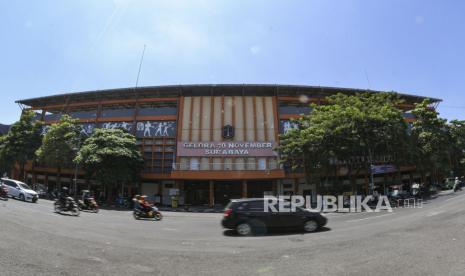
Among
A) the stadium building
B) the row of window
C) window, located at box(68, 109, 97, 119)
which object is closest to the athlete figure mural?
the stadium building

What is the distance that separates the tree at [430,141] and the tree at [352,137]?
608 centimetres

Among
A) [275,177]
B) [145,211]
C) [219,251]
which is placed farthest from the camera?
[275,177]

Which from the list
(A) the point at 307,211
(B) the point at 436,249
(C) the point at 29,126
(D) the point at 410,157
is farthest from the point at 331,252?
(C) the point at 29,126

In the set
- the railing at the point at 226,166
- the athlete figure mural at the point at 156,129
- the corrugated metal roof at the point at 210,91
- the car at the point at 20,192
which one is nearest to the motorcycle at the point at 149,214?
the car at the point at 20,192

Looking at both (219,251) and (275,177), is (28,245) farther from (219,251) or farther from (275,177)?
(275,177)

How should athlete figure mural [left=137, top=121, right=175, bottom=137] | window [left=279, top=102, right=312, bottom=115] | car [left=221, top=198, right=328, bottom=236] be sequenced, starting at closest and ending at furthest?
car [left=221, top=198, right=328, bottom=236]
athlete figure mural [left=137, top=121, right=175, bottom=137]
window [left=279, top=102, right=312, bottom=115]

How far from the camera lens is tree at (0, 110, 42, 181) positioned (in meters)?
36.8

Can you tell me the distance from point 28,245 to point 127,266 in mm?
3242

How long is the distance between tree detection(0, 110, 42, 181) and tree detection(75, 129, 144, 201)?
1115 centimetres

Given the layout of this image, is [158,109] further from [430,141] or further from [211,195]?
[430,141]

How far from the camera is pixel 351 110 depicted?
81.5 ft

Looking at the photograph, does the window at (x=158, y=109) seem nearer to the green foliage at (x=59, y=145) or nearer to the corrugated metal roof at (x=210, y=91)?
the corrugated metal roof at (x=210, y=91)

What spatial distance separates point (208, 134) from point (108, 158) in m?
11.4

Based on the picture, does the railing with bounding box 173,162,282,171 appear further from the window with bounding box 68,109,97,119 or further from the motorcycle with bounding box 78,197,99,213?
the window with bounding box 68,109,97,119
